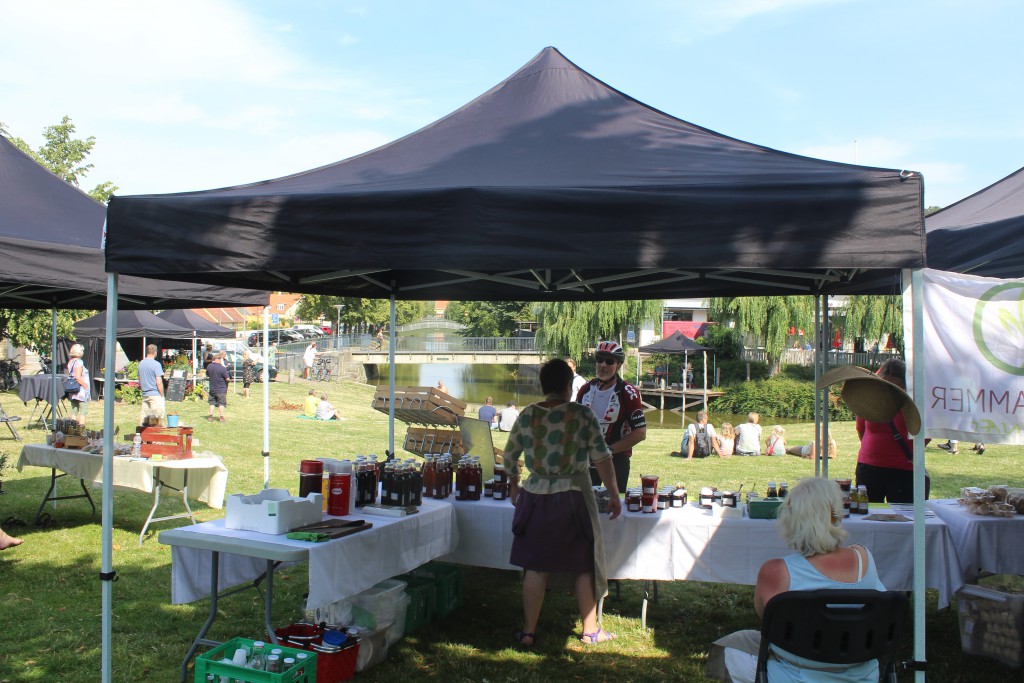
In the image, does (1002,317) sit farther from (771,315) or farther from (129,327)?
(771,315)

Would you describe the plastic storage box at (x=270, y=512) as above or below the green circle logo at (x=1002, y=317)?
below

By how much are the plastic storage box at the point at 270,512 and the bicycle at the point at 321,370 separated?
32.0 meters

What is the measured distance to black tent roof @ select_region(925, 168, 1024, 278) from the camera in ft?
13.2

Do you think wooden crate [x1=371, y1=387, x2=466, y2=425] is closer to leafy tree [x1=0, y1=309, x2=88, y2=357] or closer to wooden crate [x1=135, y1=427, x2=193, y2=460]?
wooden crate [x1=135, y1=427, x2=193, y2=460]

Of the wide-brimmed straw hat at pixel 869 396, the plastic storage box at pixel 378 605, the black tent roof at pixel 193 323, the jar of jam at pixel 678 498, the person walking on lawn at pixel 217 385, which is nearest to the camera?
the wide-brimmed straw hat at pixel 869 396

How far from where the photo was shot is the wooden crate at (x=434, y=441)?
225 inches

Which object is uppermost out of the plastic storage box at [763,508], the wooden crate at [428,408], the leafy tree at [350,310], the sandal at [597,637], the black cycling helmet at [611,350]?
the leafy tree at [350,310]

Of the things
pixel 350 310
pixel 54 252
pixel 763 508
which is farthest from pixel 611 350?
pixel 350 310

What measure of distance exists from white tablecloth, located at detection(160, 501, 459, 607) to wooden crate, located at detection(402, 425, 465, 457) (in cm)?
133

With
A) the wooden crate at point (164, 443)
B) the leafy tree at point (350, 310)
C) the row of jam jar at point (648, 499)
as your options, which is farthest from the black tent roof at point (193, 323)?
the leafy tree at point (350, 310)

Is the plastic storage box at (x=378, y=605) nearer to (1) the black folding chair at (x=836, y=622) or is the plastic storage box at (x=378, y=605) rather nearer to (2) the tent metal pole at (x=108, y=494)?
(2) the tent metal pole at (x=108, y=494)

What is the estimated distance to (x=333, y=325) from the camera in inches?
2571

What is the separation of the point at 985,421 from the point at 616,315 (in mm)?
27901

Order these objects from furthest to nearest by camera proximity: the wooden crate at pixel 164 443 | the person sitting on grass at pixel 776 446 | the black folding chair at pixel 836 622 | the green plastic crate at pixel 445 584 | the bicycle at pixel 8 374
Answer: the bicycle at pixel 8 374 → the person sitting on grass at pixel 776 446 → the wooden crate at pixel 164 443 → the green plastic crate at pixel 445 584 → the black folding chair at pixel 836 622
